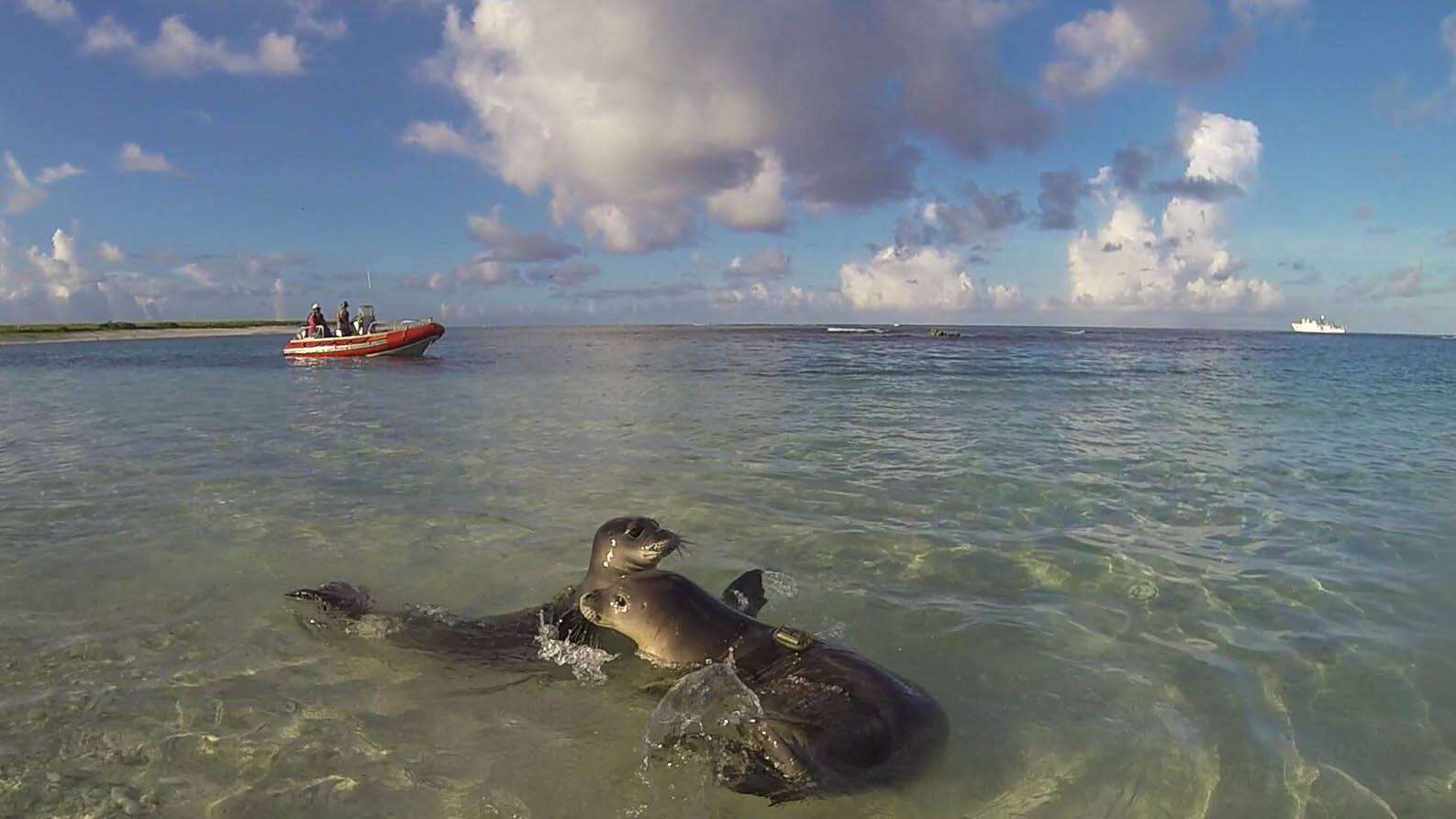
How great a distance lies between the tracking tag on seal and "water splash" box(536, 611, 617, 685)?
4.46 ft

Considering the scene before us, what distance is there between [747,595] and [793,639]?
1459mm

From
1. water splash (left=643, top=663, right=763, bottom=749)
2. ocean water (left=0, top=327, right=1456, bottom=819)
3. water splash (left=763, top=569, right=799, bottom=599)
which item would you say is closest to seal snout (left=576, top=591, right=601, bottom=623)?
ocean water (left=0, top=327, right=1456, bottom=819)

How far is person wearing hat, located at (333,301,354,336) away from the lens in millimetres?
43969

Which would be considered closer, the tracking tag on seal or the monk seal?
the tracking tag on seal

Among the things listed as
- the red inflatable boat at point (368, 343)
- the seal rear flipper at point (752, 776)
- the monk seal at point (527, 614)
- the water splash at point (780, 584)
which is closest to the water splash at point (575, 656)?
the monk seal at point (527, 614)

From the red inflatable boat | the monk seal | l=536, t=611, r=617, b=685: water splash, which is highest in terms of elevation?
the red inflatable boat

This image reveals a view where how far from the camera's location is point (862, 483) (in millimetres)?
11055

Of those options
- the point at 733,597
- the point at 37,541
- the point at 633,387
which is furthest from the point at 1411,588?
the point at 633,387

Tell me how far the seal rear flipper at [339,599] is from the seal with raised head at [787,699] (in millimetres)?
Answer: 2006

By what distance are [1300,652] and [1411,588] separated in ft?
7.31

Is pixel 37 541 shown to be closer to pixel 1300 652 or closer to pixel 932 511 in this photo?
pixel 932 511

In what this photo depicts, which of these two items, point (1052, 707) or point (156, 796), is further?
point (1052, 707)

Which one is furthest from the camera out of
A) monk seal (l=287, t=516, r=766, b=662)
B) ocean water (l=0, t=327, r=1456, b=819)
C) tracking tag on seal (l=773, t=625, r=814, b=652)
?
monk seal (l=287, t=516, r=766, b=662)

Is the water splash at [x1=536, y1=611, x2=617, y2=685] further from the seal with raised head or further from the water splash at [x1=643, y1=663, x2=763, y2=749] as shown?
the water splash at [x1=643, y1=663, x2=763, y2=749]
